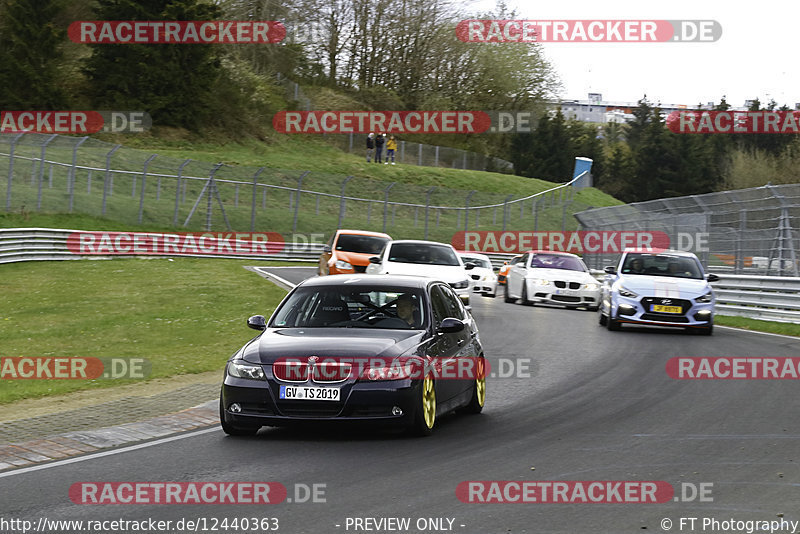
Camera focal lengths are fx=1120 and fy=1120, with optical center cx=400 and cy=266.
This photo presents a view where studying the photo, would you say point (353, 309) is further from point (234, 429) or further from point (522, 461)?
point (522, 461)

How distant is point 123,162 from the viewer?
42281 mm

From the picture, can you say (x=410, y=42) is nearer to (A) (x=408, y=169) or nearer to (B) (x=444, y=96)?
(B) (x=444, y=96)

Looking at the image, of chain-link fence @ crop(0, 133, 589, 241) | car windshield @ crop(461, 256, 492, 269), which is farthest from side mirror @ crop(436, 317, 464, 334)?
chain-link fence @ crop(0, 133, 589, 241)

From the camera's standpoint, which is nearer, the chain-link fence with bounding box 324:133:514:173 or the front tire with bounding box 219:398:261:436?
the front tire with bounding box 219:398:261:436

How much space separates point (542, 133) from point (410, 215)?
107ft

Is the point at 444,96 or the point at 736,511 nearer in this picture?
the point at 736,511

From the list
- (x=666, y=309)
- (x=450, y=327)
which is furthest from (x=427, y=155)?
(x=450, y=327)

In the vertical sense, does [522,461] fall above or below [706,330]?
above

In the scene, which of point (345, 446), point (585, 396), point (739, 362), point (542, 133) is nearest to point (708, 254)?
point (739, 362)

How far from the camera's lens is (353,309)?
32.2ft

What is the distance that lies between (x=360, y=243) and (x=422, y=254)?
4.66m

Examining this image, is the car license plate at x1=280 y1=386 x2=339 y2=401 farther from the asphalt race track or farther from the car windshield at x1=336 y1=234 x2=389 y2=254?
the car windshield at x1=336 y1=234 x2=389 y2=254

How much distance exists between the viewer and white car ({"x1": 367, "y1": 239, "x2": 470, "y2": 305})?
2219 cm

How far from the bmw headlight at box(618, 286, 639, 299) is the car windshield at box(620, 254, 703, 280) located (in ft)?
2.72
